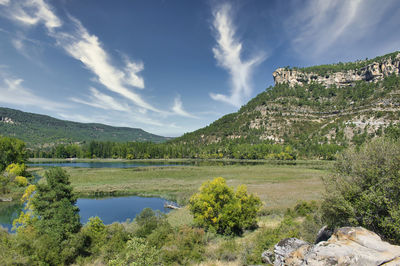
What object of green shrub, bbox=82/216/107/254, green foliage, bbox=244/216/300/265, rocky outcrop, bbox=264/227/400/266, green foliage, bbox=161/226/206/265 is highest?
rocky outcrop, bbox=264/227/400/266

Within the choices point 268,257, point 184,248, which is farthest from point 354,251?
point 184,248

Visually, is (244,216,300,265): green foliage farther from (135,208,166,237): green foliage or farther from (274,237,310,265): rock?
(135,208,166,237): green foliage

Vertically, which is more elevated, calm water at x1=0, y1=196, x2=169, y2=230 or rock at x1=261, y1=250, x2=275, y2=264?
rock at x1=261, y1=250, x2=275, y2=264

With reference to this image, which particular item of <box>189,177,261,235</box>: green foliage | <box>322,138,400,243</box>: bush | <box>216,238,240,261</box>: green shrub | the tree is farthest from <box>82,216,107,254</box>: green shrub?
<box>322,138,400,243</box>: bush

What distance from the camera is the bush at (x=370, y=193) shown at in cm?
1248

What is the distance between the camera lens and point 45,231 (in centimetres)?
1909

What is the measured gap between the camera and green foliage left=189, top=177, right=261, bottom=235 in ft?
78.8

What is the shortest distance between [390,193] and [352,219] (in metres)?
3.07

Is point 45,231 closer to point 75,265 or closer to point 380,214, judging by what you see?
point 75,265

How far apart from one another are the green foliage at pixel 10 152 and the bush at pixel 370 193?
287 feet

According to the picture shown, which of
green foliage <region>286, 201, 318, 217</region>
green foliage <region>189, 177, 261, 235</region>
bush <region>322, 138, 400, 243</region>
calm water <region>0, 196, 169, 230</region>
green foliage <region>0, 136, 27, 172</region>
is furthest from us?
green foliage <region>0, 136, 27, 172</region>

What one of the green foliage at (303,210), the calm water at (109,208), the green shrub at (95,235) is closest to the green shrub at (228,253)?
the green shrub at (95,235)

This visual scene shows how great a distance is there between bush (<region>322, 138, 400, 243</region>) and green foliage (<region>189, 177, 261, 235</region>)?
1005 centimetres

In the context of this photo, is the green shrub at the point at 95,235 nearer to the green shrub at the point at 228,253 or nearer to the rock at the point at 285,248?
the green shrub at the point at 228,253
